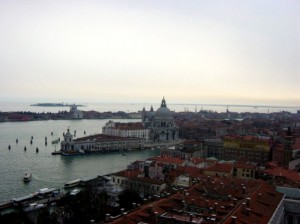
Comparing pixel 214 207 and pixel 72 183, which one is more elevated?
pixel 214 207

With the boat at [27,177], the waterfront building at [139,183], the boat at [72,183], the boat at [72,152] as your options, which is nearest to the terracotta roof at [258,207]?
the waterfront building at [139,183]

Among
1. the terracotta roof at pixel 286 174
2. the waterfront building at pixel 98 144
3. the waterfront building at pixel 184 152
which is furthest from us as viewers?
the waterfront building at pixel 98 144

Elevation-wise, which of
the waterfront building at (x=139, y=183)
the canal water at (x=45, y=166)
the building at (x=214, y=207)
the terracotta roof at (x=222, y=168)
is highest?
the building at (x=214, y=207)

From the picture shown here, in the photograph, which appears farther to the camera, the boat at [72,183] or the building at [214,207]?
the boat at [72,183]

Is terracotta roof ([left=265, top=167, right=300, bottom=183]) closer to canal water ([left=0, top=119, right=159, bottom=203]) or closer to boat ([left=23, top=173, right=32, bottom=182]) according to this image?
canal water ([left=0, top=119, right=159, bottom=203])

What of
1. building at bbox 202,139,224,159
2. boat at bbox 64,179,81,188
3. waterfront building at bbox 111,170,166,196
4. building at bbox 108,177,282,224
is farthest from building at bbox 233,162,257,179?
building at bbox 202,139,224,159

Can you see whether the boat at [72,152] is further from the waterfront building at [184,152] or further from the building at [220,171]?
the building at [220,171]

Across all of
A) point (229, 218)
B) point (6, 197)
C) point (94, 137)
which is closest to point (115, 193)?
point (6, 197)

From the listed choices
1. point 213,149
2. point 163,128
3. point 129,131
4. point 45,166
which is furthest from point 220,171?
point 163,128

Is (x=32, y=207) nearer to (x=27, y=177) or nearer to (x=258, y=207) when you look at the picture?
(x=27, y=177)
